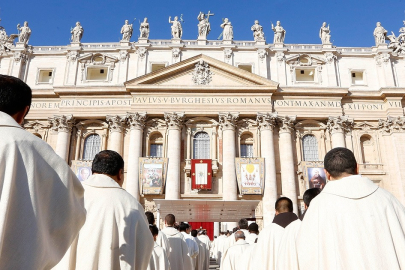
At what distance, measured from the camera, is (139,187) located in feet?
82.5

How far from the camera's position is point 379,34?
30.1 metres

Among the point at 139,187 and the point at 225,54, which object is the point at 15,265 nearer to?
the point at 139,187

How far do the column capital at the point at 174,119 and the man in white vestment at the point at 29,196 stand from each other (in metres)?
24.1

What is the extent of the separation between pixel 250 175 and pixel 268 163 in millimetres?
1658

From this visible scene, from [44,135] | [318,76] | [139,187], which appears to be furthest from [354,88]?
[44,135]

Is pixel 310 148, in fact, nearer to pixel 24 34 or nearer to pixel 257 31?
pixel 257 31

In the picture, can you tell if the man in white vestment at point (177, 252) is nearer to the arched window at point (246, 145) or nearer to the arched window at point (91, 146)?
the arched window at point (246, 145)

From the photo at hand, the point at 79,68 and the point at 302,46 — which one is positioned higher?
the point at 302,46

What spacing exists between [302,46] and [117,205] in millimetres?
28958

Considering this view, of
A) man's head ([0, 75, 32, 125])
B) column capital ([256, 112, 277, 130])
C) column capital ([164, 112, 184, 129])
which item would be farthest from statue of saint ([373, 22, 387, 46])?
man's head ([0, 75, 32, 125])

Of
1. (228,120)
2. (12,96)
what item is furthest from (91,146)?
(12,96)

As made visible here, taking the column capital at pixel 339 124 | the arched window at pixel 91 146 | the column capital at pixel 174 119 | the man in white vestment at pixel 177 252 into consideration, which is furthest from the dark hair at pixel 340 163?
the arched window at pixel 91 146

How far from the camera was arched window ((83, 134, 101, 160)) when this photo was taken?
90.2 feet

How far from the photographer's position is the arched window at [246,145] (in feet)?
90.2
